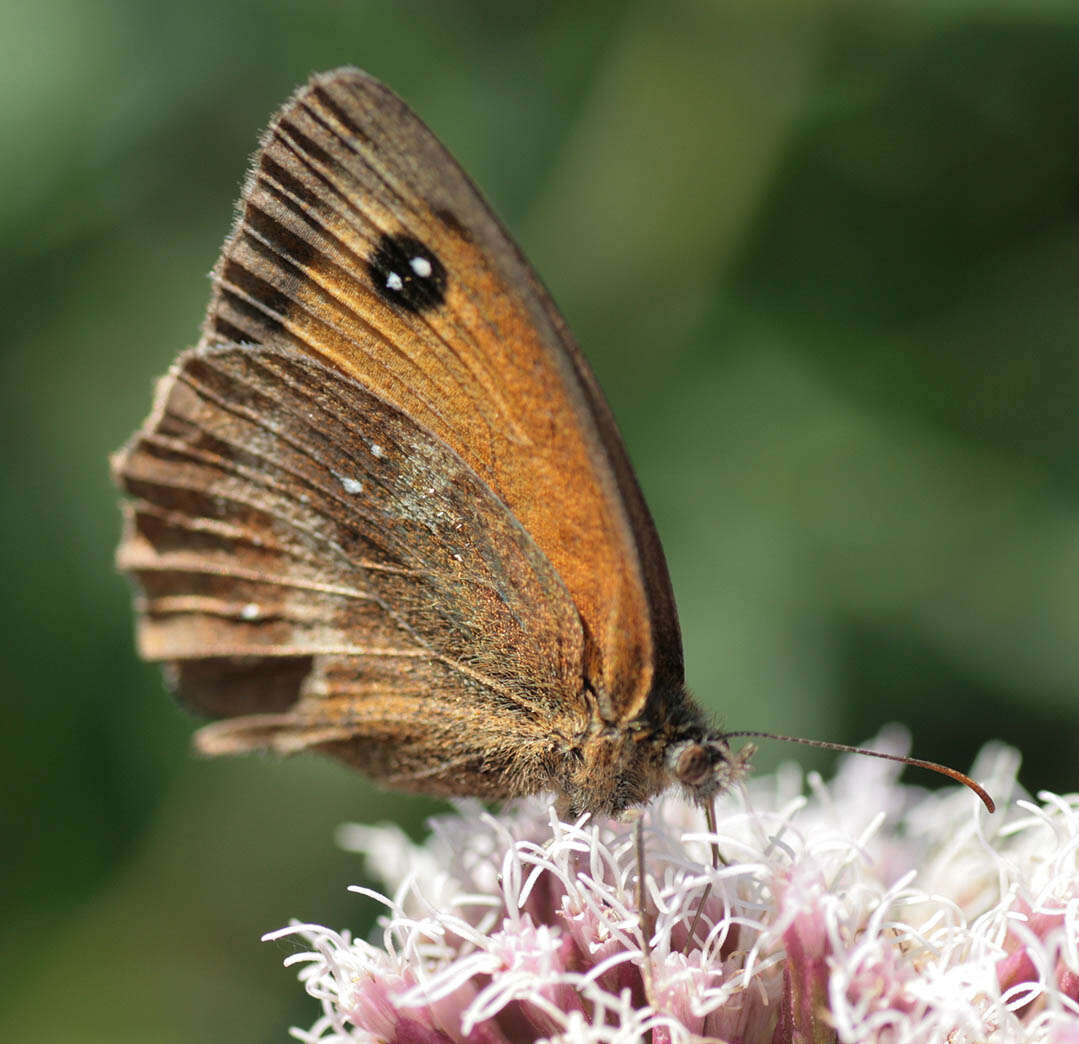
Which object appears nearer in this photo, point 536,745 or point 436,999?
point 436,999

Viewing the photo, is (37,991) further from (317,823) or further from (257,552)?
(257,552)

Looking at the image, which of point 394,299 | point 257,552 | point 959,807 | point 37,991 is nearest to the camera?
point 394,299

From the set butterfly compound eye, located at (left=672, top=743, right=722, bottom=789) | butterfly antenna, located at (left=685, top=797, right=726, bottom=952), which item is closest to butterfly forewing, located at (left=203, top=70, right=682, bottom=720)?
butterfly compound eye, located at (left=672, top=743, right=722, bottom=789)

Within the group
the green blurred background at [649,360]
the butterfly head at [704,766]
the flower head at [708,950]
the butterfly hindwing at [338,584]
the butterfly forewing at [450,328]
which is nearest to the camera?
the flower head at [708,950]

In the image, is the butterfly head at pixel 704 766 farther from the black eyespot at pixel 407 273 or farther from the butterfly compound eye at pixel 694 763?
the black eyespot at pixel 407 273

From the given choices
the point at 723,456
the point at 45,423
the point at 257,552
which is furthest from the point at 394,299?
the point at 45,423

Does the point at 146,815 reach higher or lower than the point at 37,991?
higher

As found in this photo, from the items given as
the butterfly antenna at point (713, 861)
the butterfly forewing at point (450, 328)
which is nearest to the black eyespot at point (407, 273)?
the butterfly forewing at point (450, 328)

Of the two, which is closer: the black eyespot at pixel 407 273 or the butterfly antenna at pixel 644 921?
the butterfly antenna at pixel 644 921

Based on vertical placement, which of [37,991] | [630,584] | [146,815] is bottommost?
[37,991]
